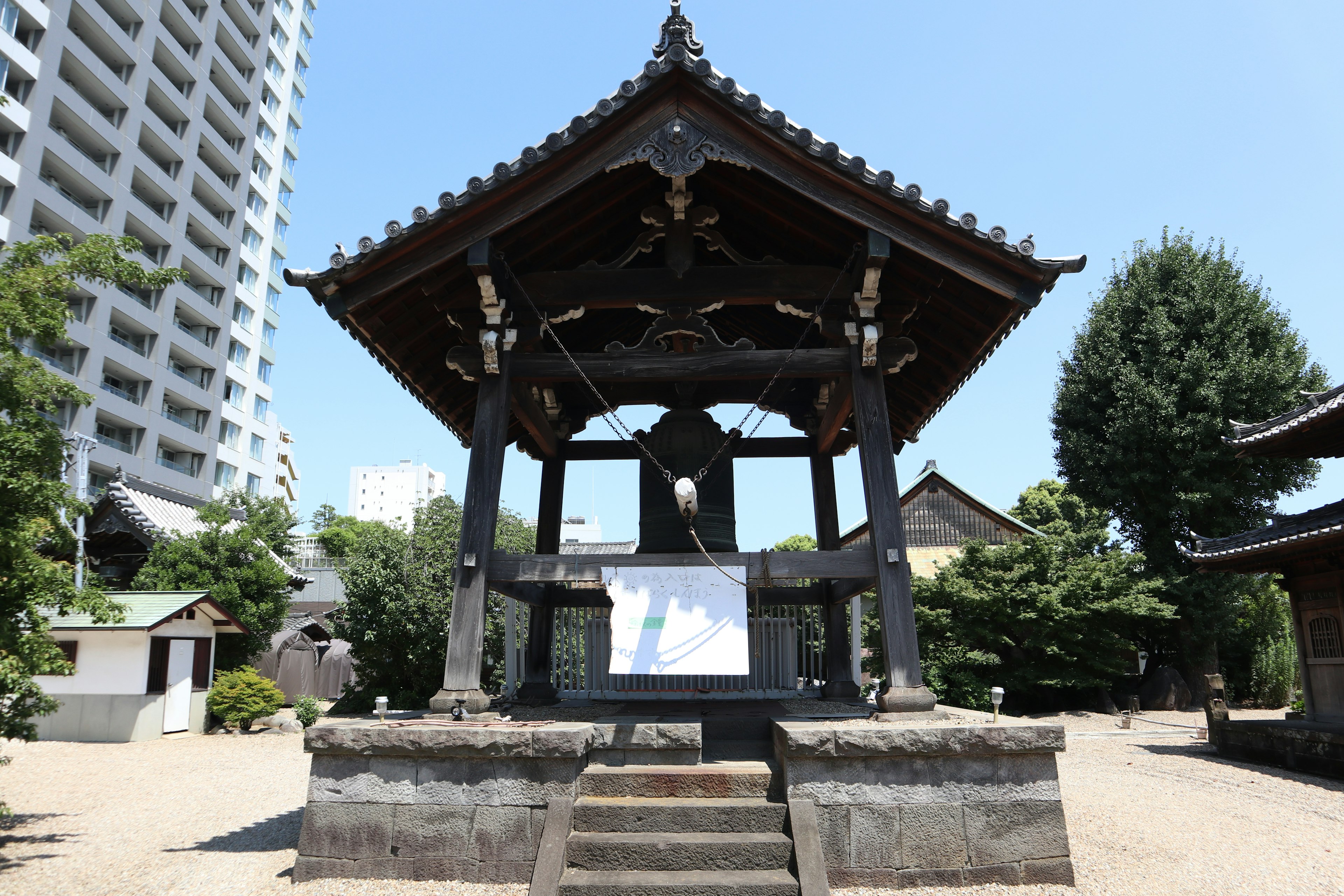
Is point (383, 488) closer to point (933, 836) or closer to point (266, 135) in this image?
point (266, 135)

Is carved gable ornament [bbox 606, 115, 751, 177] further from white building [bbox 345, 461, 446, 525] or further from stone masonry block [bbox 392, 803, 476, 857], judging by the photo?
white building [bbox 345, 461, 446, 525]

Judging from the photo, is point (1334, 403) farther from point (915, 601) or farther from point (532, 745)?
point (532, 745)

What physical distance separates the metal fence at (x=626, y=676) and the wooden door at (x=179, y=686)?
14094 mm

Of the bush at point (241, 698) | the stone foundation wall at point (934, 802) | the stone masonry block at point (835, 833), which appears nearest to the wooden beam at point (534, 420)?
the stone foundation wall at point (934, 802)

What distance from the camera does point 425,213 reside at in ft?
23.1

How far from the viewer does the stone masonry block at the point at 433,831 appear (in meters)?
5.93

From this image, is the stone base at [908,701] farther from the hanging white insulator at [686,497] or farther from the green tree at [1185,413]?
the green tree at [1185,413]

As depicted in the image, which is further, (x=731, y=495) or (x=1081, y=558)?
(x=1081, y=558)

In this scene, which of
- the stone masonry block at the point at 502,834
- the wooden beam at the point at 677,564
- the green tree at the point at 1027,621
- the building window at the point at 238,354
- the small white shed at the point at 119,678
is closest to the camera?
the stone masonry block at the point at 502,834

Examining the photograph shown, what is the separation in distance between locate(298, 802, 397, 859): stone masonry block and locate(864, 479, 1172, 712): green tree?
19158 millimetres

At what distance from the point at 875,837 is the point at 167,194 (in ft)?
163

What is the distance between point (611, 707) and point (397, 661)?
13.7m

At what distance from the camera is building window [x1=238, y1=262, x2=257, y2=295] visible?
4997 centimetres

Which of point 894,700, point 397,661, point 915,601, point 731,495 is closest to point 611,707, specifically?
point 731,495
